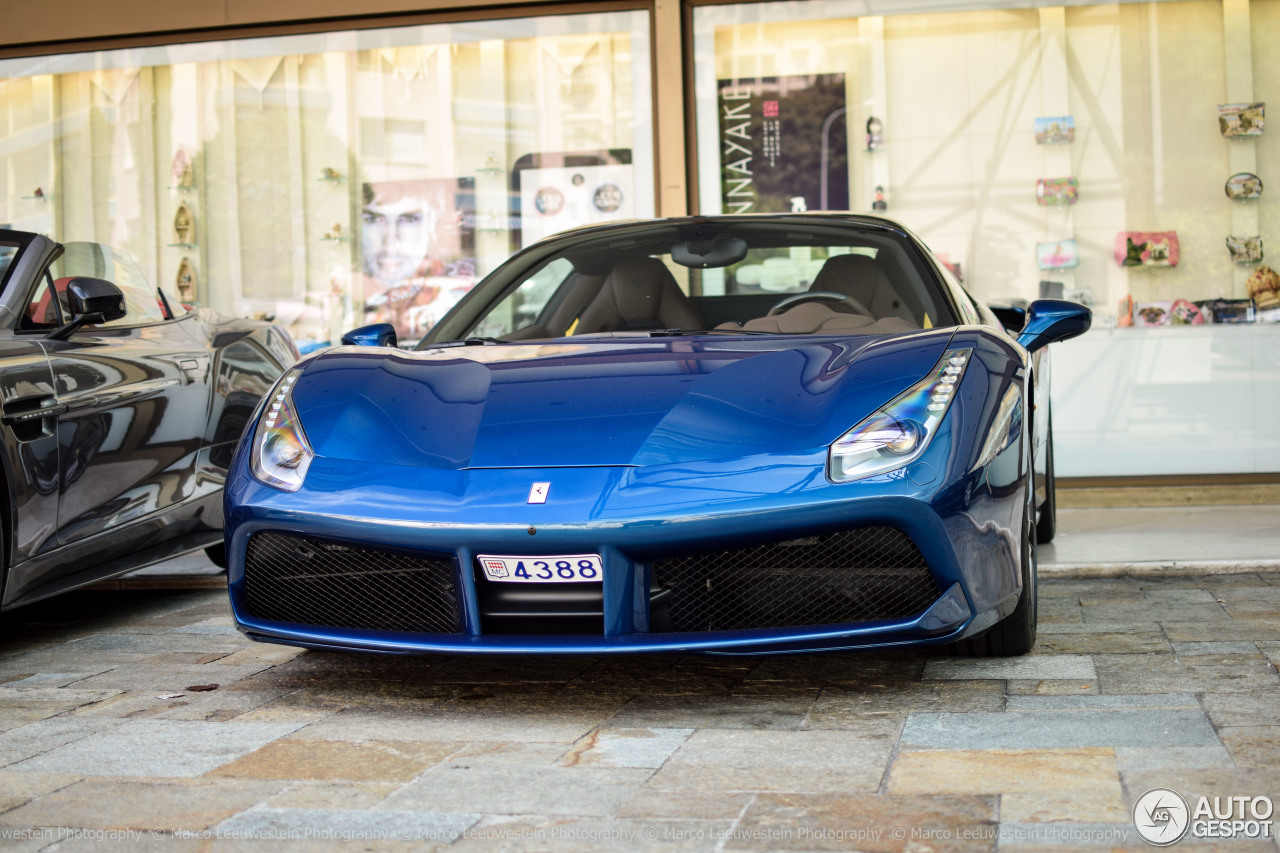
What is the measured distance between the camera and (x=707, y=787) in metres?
2.21

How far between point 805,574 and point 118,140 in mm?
7033

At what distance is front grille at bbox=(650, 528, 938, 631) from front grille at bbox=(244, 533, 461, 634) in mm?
467

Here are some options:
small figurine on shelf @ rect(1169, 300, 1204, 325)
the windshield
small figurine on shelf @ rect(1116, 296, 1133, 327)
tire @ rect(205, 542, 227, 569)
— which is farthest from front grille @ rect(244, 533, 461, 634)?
small figurine on shelf @ rect(1169, 300, 1204, 325)

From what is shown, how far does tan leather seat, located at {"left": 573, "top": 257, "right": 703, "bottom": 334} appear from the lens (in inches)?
150

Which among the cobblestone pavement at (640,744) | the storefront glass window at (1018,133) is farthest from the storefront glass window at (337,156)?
the cobblestone pavement at (640,744)

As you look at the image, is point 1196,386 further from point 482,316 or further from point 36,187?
point 36,187

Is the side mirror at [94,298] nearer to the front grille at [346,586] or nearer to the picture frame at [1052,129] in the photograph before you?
the front grille at [346,586]

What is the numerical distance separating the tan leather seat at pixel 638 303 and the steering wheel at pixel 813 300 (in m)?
0.23

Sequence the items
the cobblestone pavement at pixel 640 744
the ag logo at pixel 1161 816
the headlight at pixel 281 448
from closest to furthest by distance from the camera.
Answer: the ag logo at pixel 1161 816
the cobblestone pavement at pixel 640 744
the headlight at pixel 281 448

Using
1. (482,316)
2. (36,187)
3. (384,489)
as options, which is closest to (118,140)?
(36,187)

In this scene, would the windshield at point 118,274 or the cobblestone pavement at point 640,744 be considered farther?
the windshield at point 118,274

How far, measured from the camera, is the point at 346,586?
285 centimetres

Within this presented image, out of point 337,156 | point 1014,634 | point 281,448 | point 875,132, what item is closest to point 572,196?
point 337,156

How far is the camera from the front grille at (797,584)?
266 centimetres
